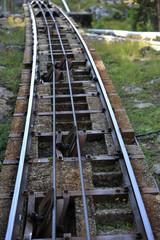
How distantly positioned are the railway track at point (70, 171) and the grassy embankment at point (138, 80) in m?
0.54

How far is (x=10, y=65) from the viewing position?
10.3 metres

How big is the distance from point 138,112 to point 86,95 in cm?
126

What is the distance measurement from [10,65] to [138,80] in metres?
4.26

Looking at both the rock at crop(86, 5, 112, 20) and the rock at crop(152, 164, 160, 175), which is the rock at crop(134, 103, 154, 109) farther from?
the rock at crop(86, 5, 112, 20)

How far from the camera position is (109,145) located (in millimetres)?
5156

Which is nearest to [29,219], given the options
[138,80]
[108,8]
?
[138,80]

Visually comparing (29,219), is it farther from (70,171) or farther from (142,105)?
(142,105)

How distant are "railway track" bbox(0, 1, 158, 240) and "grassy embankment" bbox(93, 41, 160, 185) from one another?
21.3 inches

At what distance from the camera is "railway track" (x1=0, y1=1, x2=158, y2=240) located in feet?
12.0

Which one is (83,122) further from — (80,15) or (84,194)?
→ (80,15)

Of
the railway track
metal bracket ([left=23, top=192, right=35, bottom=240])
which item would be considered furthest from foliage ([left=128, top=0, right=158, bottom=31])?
metal bracket ([left=23, top=192, right=35, bottom=240])

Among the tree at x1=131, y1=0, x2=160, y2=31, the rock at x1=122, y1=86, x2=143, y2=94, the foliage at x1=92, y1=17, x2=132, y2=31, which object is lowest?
the rock at x1=122, y1=86, x2=143, y2=94

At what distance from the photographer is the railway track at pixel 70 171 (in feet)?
12.0

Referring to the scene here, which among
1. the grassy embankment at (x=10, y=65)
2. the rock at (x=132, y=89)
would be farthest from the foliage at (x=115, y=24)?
the rock at (x=132, y=89)
